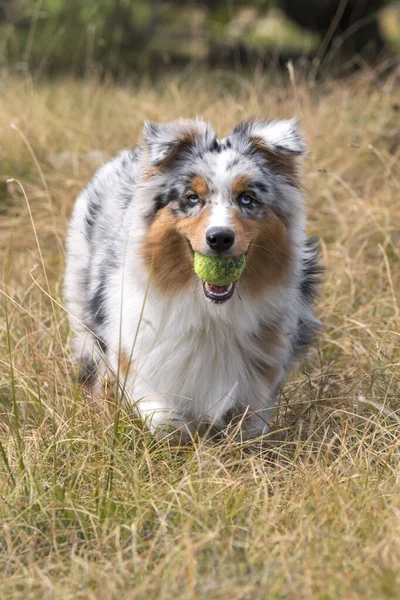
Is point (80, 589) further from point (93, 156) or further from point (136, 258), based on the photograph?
point (93, 156)

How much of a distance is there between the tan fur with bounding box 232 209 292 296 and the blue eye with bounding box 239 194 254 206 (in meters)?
0.08

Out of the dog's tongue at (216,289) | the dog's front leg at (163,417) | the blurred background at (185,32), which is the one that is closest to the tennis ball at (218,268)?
the dog's tongue at (216,289)

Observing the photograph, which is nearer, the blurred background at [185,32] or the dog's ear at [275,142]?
the dog's ear at [275,142]

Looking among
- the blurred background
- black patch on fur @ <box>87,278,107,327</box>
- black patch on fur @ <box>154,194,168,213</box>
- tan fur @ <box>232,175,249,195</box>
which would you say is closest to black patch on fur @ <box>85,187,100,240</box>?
black patch on fur @ <box>87,278,107,327</box>

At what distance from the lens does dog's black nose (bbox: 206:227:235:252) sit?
3.51 m

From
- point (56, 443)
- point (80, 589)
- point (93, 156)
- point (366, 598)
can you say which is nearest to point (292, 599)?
point (366, 598)

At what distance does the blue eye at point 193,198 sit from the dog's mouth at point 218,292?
1.13 ft

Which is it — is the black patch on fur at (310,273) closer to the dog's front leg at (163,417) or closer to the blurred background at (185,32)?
the dog's front leg at (163,417)

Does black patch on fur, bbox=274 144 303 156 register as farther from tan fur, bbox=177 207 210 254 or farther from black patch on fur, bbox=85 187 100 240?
black patch on fur, bbox=85 187 100 240

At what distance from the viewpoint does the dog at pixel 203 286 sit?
3.82 m

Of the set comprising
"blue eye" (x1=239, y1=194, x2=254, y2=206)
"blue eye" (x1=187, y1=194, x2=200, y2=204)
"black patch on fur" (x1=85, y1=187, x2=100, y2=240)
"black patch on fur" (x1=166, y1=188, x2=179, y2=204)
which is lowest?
"black patch on fur" (x1=85, y1=187, x2=100, y2=240)

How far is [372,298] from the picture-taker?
18.1 feet

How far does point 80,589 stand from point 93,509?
0.42m

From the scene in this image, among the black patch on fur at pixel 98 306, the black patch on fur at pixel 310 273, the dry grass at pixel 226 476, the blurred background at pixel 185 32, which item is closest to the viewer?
the dry grass at pixel 226 476
